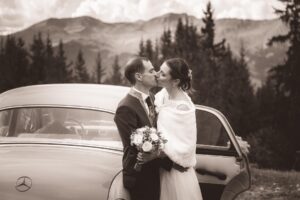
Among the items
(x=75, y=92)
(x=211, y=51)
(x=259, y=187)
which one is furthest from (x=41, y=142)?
(x=211, y=51)

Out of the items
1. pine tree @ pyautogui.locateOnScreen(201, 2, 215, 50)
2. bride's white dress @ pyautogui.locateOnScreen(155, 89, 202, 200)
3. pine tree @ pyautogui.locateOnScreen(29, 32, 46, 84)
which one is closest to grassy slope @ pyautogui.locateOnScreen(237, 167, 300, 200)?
bride's white dress @ pyautogui.locateOnScreen(155, 89, 202, 200)

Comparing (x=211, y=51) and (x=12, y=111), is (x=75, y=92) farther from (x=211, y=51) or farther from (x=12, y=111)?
(x=211, y=51)

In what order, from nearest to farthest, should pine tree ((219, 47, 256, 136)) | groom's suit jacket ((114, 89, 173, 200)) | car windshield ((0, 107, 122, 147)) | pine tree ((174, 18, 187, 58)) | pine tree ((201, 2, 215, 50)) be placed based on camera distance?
groom's suit jacket ((114, 89, 173, 200)) → car windshield ((0, 107, 122, 147)) → pine tree ((219, 47, 256, 136)) → pine tree ((174, 18, 187, 58)) → pine tree ((201, 2, 215, 50))

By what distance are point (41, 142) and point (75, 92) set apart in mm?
521

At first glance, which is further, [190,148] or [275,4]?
[275,4]

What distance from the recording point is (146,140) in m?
2.95

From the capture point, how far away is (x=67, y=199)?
129 inches

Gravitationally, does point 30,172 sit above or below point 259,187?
Result: above

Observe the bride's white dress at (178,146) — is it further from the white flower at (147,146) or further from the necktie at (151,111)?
the white flower at (147,146)

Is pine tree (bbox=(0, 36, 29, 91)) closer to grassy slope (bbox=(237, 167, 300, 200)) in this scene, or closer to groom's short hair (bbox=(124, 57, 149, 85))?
grassy slope (bbox=(237, 167, 300, 200))

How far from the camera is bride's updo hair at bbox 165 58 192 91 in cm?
342

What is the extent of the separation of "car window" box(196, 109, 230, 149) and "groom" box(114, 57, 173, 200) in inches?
32.5

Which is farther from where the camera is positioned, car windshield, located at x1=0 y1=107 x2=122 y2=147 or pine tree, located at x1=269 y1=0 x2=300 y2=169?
pine tree, located at x1=269 y1=0 x2=300 y2=169

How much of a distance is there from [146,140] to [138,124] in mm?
247
